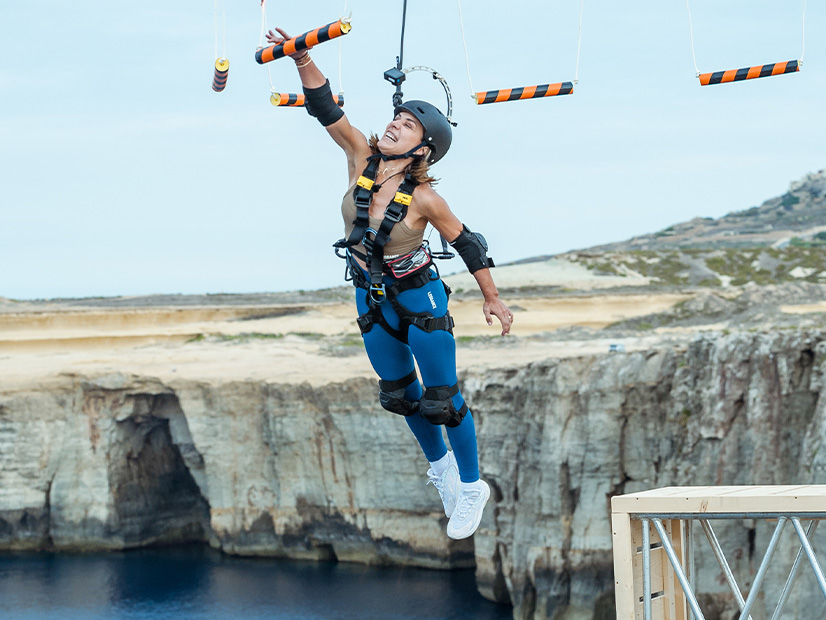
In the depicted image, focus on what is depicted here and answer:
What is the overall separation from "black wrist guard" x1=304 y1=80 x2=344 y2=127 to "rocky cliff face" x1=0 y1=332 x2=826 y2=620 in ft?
59.6

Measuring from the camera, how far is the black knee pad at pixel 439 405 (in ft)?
29.3

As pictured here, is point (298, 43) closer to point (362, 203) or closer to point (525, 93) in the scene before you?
point (362, 203)

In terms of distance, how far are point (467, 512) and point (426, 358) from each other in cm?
132

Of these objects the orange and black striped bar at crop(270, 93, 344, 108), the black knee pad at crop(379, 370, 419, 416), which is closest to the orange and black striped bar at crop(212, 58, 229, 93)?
the orange and black striped bar at crop(270, 93, 344, 108)

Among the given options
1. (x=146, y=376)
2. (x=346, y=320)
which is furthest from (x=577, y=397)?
(x=346, y=320)

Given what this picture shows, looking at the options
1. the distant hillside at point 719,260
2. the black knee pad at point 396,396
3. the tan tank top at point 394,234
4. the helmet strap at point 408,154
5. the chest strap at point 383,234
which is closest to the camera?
the chest strap at point 383,234

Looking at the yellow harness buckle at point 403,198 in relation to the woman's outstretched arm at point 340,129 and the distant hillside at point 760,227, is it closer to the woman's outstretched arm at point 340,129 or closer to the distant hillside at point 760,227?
the woman's outstretched arm at point 340,129

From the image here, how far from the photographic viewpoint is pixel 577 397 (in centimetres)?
3173

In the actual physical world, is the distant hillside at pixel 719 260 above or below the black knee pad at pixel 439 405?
above

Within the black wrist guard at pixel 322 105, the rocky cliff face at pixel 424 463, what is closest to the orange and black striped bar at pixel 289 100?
the black wrist guard at pixel 322 105

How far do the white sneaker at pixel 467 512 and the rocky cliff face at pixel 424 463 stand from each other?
1681cm

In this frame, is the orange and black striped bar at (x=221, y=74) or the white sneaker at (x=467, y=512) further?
the orange and black striped bar at (x=221, y=74)

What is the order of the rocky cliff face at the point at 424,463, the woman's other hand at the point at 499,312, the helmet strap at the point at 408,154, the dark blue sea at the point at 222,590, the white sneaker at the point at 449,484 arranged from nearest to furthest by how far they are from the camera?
the woman's other hand at the point at 499,312
the helmet strap at the point at 408,154
the white sneaker at the point at 449,484
the rocky cliff face at the point at 424,463
the dark blue sea at the point at 222,590

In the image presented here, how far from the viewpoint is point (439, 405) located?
893 cm
